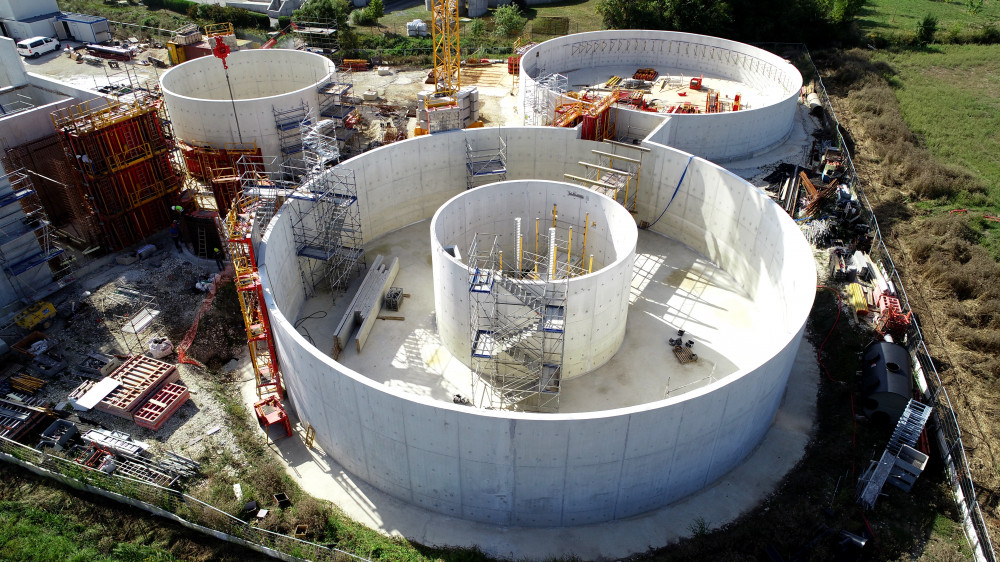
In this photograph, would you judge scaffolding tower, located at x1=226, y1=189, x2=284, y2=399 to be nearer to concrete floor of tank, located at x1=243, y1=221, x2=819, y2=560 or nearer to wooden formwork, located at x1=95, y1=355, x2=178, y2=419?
concrete floor of tank, located at x1=243, y1=221, x2=819, y2=560

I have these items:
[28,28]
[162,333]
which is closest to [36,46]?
[28,28]

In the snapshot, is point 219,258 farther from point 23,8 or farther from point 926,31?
point 926,31

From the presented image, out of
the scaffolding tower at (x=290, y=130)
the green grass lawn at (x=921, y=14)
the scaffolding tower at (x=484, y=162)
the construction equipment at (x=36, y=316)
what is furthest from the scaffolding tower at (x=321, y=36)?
the green grass lawn at (x=921, y=14)

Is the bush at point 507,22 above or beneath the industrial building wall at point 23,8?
beneath

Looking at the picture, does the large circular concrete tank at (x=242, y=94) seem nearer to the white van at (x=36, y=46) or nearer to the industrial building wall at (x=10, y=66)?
the industrial building wall at (x=10, y=66)

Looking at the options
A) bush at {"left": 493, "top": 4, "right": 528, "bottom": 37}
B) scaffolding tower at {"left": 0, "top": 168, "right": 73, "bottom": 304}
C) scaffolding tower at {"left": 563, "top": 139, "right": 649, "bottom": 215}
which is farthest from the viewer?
bush at {"left": 493, "top": 4, "right": 528, "bottom": 37}

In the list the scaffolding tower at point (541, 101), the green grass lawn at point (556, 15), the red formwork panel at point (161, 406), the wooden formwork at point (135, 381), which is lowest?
the red formwork panel at point (161, 406)

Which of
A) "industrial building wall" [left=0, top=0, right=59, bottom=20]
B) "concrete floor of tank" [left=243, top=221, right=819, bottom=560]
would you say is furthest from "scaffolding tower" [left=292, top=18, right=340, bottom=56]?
"concrete floor of tank" [left=243, top=221, right=819, bottom=560]
